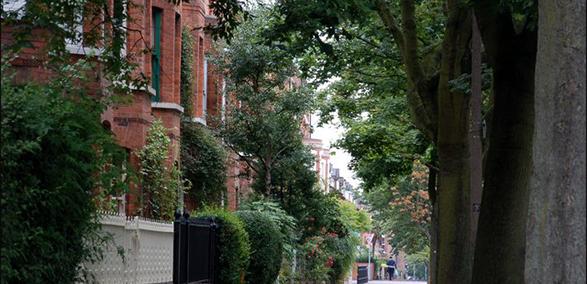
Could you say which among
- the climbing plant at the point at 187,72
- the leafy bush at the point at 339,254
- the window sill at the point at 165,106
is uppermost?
the climbing plant at the point at 187,72

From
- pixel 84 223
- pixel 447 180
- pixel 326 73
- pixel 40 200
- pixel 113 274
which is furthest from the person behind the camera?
pixel 326 73

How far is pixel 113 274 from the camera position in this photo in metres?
15.5

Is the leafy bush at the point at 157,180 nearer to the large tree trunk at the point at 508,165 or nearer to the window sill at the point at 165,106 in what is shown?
the window sill at the point at 165,106

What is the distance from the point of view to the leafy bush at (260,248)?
25.3 meters

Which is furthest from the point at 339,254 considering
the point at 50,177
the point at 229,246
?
the point at 50,177

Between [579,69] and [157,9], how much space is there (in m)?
18.9

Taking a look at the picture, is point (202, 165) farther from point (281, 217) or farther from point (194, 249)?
point (194, 249)

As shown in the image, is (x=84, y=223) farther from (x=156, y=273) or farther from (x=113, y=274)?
(x=156, y=273)

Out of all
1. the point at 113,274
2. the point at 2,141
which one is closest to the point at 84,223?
the point at 2,141

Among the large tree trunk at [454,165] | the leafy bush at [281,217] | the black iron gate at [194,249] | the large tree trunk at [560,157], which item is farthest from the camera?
the leafy bush at [281,217]

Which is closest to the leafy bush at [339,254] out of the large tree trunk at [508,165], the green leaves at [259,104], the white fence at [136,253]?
the green leaves at [259,104]

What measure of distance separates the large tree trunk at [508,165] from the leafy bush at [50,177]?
8.49m

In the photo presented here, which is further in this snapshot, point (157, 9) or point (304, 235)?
point (304, 235)

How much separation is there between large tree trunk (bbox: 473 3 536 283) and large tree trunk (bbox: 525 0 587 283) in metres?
8.37
